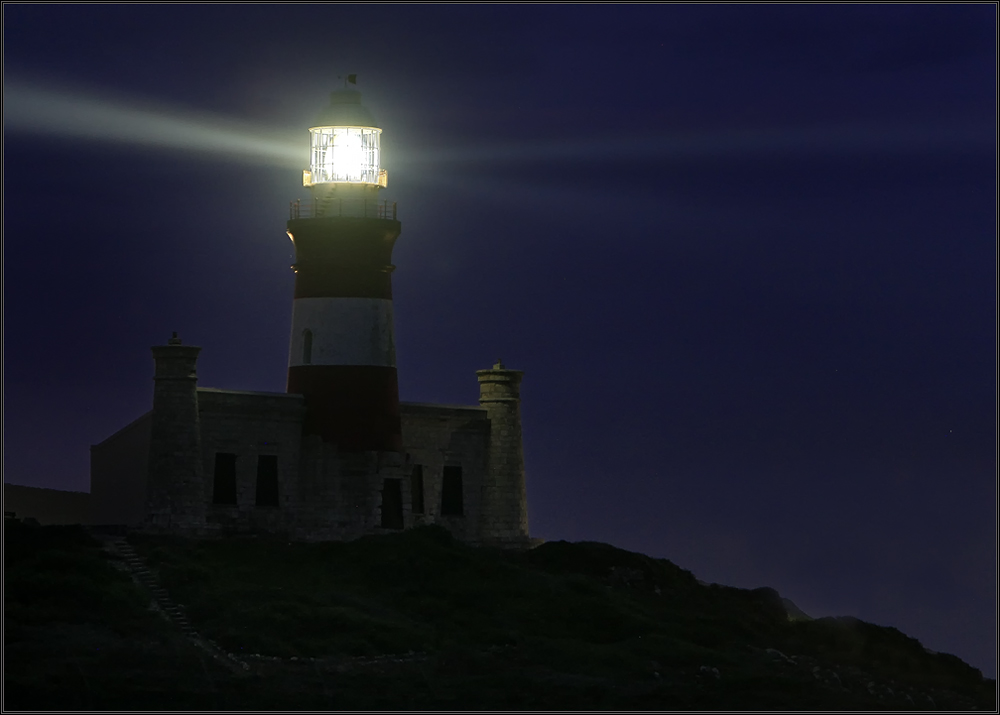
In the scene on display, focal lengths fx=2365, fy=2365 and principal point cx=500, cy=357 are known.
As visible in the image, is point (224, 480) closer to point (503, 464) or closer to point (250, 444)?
point (250, 444)

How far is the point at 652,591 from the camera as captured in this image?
4784cm

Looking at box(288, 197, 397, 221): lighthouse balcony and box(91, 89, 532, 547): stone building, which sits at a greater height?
box(288, 197, 397, 221): lighthouse balcony

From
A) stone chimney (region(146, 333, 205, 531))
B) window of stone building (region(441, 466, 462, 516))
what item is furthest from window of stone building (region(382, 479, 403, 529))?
stone chimney (region(146, 333, 205, 531))

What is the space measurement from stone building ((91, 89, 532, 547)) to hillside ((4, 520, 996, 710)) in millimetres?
1440

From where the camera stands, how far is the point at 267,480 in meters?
47.5

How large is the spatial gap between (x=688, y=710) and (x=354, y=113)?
53.4ft

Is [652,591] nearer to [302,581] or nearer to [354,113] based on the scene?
[302,581]

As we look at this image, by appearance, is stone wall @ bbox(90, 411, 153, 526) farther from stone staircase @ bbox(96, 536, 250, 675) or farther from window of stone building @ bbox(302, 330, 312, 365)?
window of stone building @ bbox(302, 330, 312, 365)

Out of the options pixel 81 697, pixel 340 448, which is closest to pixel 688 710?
pixel 81 697

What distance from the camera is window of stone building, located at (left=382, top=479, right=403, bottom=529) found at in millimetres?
48688

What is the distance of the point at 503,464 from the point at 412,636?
10250mm

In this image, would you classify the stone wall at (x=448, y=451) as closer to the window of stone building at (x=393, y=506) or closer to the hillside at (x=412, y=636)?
the window of stone building at (x=393, y=506)

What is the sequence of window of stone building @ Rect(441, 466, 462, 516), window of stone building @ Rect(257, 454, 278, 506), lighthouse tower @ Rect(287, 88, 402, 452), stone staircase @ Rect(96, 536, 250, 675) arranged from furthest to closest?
window of stone building @ Rect(441, 466, 462, 516) < lighthouse tower @ Rect(287, 88, 402, 452) < window of stone building @ Rect(257, 454, 278, 506) < stone staircase @ Rect(96, 536, 250, 675)

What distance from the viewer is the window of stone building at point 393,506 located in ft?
160
